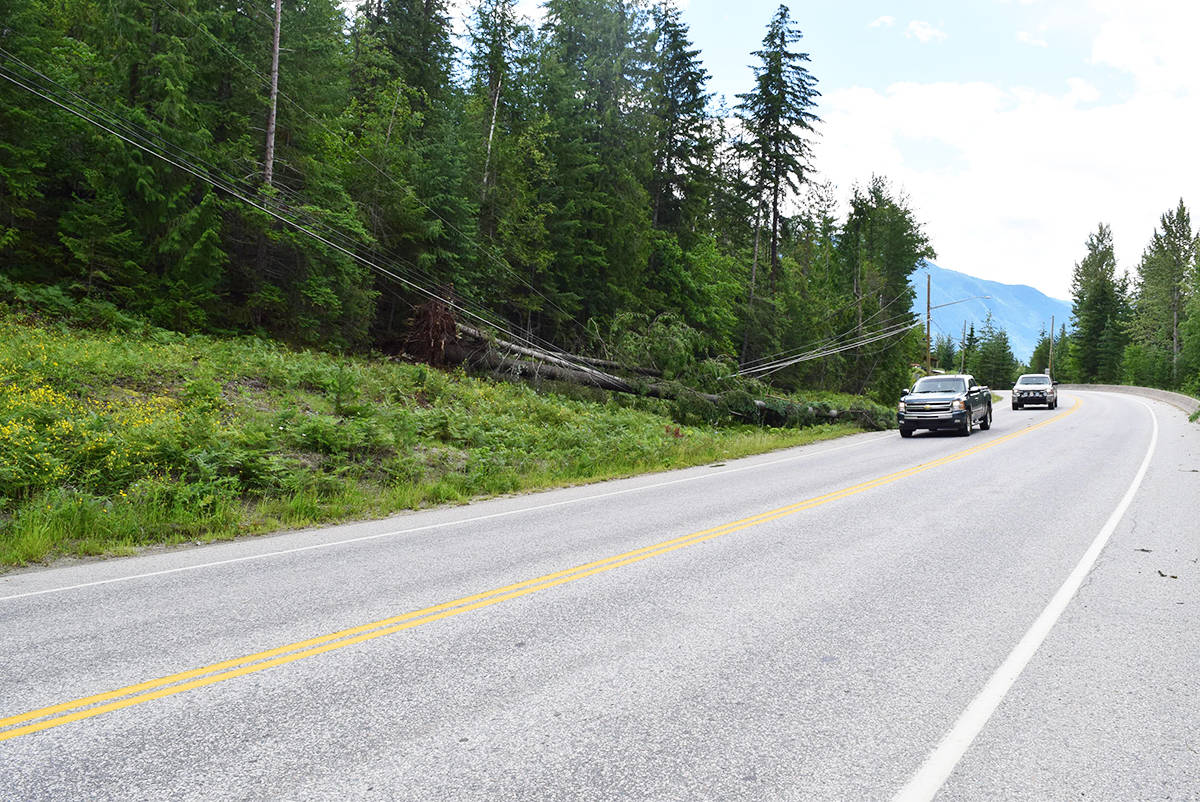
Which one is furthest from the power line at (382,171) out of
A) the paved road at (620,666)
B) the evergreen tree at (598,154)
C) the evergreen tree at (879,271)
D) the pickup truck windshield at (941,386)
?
the evergreen tree at (879,271)

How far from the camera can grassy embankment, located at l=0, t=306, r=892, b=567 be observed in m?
8.51

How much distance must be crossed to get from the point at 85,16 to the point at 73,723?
29566mm

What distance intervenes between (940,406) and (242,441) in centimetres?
2070

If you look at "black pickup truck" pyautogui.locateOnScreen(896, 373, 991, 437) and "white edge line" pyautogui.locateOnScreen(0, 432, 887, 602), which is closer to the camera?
"white edge line" pyautogui.locateOnScreen(0, 432, 887, 602)

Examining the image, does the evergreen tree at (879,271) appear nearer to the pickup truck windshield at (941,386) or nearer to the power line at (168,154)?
the pickup truck windshield at (941,386)

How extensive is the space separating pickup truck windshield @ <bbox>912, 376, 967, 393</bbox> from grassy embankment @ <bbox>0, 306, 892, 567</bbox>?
278 inches

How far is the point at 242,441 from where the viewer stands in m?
11.1

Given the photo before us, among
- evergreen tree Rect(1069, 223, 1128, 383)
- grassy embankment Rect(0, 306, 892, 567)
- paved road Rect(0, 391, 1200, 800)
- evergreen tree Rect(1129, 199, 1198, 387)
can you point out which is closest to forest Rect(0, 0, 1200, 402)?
grassy embankment Rect(0, 306, 892, 567)

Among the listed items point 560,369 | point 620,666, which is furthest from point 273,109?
point 620,666

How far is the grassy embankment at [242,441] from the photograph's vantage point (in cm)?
851

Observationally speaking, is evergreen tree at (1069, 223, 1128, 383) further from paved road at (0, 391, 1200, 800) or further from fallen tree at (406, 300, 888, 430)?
paved road at (0, 391, 1200, 800)

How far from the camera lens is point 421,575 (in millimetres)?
6504

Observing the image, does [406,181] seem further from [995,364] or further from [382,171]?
[995,364]

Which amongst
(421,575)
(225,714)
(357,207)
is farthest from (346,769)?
(357,207)
